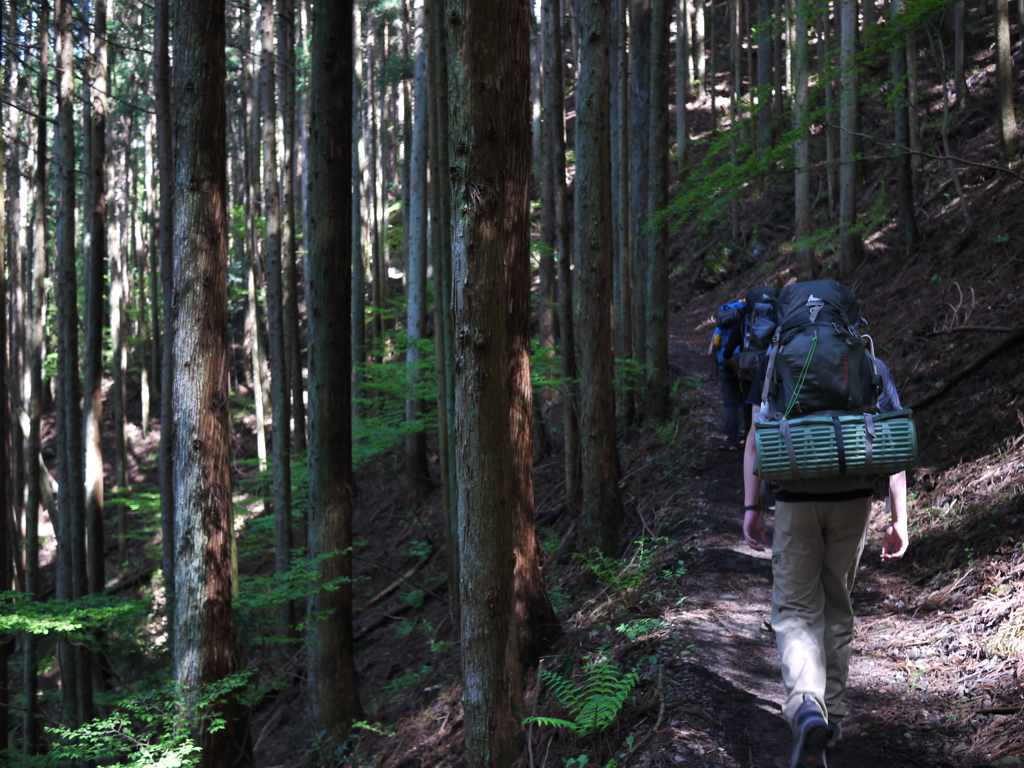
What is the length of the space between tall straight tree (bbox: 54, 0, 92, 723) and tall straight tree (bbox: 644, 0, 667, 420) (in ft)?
25.4

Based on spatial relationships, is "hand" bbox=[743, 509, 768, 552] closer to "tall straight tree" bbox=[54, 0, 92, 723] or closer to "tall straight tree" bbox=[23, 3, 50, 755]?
"tall straight tree" bbox=[23, 3, 50, 755]

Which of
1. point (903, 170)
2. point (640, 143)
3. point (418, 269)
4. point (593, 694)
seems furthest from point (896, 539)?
point (418, 269)

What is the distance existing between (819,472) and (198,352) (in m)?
4.52

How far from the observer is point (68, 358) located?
33.1 feet

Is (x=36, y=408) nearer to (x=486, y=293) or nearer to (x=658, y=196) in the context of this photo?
(x=658, y=196)

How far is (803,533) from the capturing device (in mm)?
3232

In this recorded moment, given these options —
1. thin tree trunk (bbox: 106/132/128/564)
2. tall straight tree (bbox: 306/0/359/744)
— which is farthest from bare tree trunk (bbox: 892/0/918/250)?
thin tree trunk (bbox: 106/132/128/564)

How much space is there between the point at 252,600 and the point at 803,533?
500 centimetres

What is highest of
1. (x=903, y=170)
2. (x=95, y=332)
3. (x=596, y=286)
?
(x=903, y=170)

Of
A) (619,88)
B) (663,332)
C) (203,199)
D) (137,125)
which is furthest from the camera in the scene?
(137,125)

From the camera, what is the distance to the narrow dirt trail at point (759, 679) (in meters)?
3.44

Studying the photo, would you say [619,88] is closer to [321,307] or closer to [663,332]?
[663,332]

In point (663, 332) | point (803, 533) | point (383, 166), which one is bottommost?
point (803, 533)

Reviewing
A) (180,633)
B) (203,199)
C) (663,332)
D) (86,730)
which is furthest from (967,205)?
(86,730)
